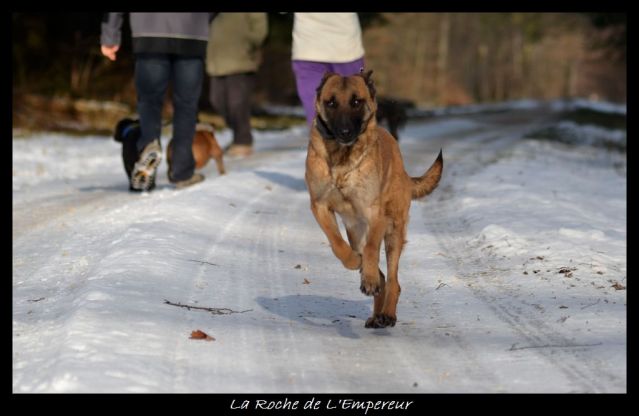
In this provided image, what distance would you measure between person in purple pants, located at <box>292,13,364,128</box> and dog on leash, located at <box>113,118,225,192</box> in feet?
6.16

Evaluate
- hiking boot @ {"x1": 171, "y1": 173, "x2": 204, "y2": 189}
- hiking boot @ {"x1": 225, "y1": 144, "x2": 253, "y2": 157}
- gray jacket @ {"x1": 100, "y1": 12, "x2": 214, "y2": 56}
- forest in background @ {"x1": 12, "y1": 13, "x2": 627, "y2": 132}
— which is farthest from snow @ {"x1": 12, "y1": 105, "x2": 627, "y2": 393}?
hiking boot @ {"x1": 225, "y1": 144, "x2": 253, "y2": 157}

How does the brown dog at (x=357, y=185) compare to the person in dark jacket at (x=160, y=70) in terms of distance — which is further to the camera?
the person in dark jacket at (x=160, y=70)

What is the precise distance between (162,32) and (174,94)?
0.71 m

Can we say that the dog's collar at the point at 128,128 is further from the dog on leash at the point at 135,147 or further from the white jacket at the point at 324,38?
the white jacket at the point at 324,38

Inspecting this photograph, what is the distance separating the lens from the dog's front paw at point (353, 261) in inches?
208

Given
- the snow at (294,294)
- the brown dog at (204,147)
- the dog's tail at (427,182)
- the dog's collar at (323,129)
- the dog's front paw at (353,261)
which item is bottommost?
the snow at (294,294)

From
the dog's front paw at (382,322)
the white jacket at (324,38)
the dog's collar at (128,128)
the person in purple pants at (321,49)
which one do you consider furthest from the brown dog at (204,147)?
the dog's front paw at (382,322)

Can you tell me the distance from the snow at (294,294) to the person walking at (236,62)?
381cm

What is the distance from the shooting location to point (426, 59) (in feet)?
214

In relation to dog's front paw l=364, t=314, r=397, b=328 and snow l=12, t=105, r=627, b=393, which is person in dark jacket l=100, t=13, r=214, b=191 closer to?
snow l=12, t=105, r=627, b=393

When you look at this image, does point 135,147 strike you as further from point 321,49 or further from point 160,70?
point 321,49

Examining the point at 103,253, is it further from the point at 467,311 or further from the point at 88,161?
the point at 88,161

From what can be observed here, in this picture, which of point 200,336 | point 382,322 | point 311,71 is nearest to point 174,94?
point 311,71
